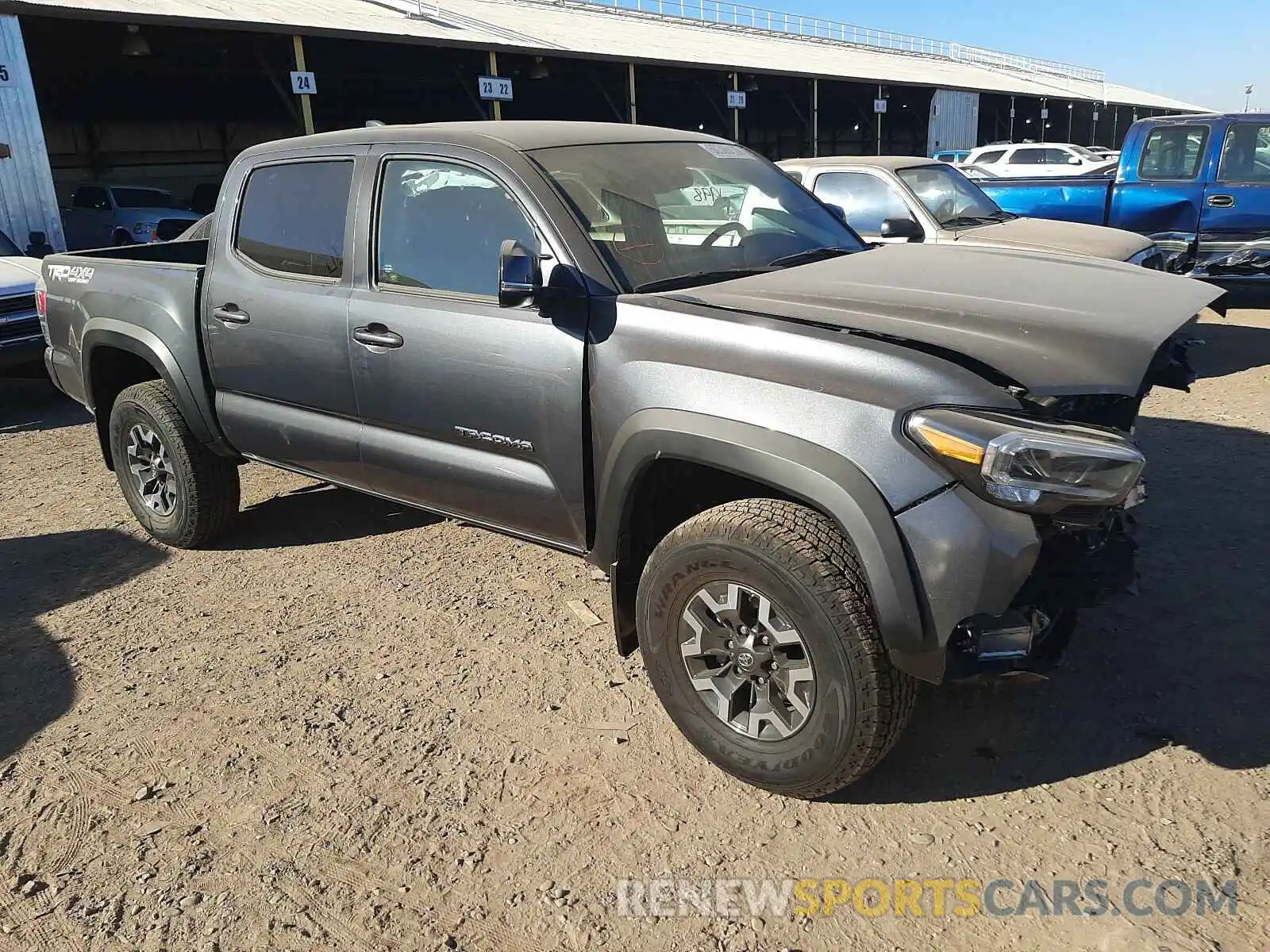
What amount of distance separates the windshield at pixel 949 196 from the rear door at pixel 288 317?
5.24 m

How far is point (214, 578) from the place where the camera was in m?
4.55

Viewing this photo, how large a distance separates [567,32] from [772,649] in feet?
89.6

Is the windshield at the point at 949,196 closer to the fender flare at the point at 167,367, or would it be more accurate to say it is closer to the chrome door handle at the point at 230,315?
the chrome door handle at the point at 230,315

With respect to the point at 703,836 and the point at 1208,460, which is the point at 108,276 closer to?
the point at 703,836

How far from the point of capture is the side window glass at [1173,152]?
9234 mm

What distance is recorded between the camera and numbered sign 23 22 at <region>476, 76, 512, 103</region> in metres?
19.6

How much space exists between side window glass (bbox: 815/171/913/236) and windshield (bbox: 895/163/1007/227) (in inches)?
6.9

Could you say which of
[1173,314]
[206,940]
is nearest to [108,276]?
[206,940]

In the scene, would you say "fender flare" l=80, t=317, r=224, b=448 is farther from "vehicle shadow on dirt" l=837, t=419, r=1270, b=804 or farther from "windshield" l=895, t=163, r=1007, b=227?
"windshield" l=895, t=163, r=1007, b=227

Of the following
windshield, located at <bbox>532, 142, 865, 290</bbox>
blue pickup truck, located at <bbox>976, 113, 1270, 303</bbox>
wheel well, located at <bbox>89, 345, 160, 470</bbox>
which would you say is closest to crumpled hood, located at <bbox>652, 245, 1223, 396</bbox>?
windshield, located at <bbox>532, 142, 865, 290</bbox>

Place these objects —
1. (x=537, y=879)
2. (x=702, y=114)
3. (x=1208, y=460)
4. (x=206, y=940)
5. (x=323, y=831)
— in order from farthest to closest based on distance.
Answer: (x=702, y=114), (x=1208, y=460), (x=323, y=831), (x=537, y=879), (x=206, y=940)

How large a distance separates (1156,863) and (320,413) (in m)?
3.24

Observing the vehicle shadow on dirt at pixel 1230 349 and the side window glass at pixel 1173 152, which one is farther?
the side window glass at pixel 1173 152

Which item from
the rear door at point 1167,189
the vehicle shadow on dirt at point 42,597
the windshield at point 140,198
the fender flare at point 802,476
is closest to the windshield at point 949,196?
the rear door at point 1167,189
